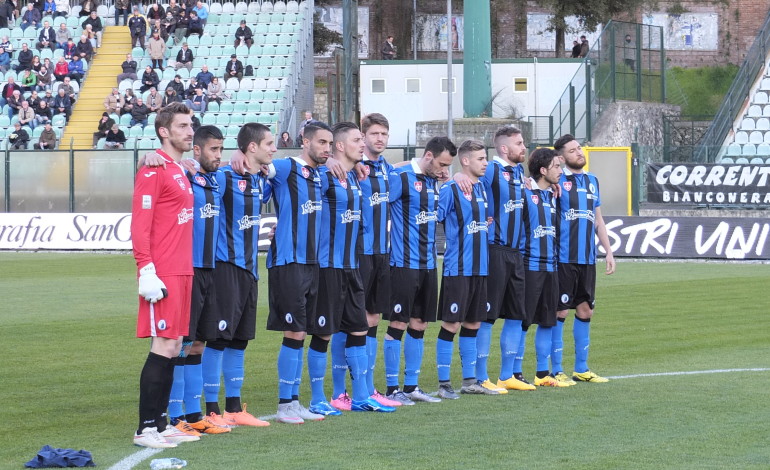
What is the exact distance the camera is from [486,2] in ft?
111

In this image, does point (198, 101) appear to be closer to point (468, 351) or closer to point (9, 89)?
point (9, 89)

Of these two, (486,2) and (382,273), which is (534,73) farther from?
(382,273)

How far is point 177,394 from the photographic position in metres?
8.13

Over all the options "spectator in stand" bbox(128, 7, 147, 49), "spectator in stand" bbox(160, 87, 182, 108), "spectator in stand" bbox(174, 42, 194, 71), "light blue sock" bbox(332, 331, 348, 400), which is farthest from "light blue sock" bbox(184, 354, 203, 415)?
"spectator in stand" bbox(128, 7, 147, 49)

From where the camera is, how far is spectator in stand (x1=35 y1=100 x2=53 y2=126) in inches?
1372

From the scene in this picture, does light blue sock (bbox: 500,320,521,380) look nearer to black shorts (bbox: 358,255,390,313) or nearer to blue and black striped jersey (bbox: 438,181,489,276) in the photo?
blue and black striped jersey (bbox: 438,181,489,276)

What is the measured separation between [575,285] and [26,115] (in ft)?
87.3

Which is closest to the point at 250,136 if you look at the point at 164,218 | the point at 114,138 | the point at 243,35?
the point at 164,218

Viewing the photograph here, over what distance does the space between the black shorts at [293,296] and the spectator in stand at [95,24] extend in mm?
31556

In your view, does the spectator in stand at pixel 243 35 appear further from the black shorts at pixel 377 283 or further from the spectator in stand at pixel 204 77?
the black shorts at pixel 377 283

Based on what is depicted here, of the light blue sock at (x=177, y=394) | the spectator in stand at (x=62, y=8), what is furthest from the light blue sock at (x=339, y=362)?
the spectator in stand at (x=62, y=8)

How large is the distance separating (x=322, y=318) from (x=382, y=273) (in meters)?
0.92

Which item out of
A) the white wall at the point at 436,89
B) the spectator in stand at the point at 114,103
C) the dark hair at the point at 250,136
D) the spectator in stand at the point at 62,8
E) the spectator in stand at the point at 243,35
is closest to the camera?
the dark hair at the point at 250,136

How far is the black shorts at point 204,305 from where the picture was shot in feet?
26.6
